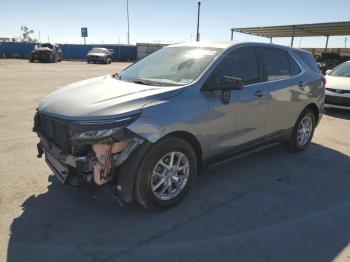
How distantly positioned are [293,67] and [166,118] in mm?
3017

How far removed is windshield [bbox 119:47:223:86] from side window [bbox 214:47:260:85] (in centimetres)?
17

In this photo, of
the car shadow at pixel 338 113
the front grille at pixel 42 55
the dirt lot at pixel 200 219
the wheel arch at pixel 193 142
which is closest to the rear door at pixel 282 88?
the dirt lot at pixel 200 219

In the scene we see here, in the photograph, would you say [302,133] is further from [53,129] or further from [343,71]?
[343,71]

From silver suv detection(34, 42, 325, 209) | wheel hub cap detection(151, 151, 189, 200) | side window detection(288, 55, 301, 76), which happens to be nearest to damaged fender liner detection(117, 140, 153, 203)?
silver suv detection(34, 42, 325, 209)

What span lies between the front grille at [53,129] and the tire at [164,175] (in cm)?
81

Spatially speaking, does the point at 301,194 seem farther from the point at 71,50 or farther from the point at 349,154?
the point at 71,50

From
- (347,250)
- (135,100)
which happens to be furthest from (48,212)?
(347,250)

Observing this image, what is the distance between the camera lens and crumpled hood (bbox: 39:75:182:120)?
3491 millimetres

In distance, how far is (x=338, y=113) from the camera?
10047 millimetres

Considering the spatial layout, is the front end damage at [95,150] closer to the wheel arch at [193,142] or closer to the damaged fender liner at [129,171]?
the damaged fender liner at [129,171]

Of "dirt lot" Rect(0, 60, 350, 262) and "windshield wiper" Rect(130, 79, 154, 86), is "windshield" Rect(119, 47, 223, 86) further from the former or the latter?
"dirt lot" Rect(0, 60, 350, 262)

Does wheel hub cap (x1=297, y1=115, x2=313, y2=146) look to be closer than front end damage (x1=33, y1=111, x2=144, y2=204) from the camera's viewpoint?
No

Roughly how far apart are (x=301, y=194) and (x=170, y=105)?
208cm

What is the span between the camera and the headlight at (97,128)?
3.39 m
